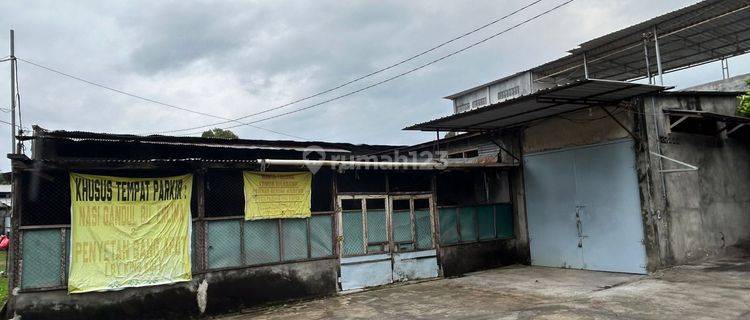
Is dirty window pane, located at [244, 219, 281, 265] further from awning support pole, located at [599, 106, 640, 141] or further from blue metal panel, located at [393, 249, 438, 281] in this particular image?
awning support pole, located at [599, 106, 640, 141]

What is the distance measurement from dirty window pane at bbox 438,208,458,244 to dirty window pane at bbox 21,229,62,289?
7841 mm

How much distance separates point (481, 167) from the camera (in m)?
11.7

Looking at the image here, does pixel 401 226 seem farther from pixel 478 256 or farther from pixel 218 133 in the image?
pixel 218 133

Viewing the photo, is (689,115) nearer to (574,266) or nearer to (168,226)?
(574,266)

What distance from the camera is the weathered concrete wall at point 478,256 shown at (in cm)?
1123

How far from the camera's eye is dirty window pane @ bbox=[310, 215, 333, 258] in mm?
9461

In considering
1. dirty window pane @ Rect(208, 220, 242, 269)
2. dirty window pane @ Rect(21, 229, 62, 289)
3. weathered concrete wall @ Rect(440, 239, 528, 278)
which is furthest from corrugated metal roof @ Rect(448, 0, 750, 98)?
dirty window pane @ Rect(21, 229, 62, 289)

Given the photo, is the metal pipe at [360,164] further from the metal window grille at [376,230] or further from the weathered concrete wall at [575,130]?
the weathered concrete wall at [575,130]

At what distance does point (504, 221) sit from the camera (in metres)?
12.5

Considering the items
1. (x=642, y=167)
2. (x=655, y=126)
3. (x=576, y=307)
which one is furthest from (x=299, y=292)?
(x=655, y=126)

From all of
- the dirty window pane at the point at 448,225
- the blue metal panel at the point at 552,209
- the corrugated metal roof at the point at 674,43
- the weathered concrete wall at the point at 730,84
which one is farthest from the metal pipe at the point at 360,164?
the weathered concrete wall at the point at 730,84

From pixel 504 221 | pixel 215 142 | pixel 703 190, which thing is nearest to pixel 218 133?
pixel 215 142

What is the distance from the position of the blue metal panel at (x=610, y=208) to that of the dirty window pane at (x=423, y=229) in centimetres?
376

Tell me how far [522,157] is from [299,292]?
7.18 m
